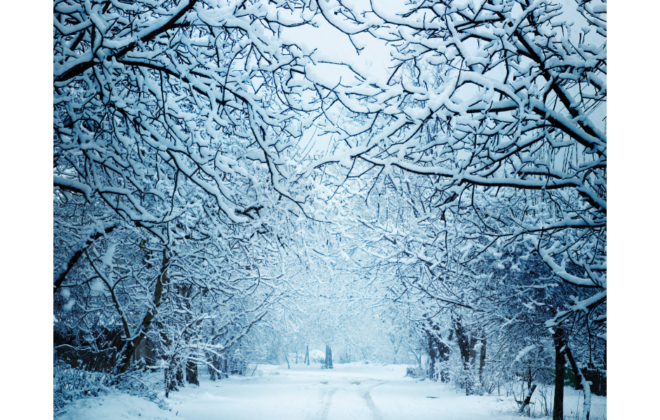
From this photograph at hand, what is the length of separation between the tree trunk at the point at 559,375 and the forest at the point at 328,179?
18 mm

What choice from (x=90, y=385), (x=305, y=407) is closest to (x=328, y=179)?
(x=90, y=385)

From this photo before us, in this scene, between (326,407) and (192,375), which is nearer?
(326,407)

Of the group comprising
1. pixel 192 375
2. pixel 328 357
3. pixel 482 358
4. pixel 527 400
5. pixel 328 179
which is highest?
pixel 328 179

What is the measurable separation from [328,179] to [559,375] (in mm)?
3086

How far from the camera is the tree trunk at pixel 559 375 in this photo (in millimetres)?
3801

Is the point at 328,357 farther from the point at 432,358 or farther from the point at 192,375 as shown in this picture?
the point at 192,375

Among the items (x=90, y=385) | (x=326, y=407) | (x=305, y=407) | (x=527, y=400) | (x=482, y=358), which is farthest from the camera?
(x=482, y=358)

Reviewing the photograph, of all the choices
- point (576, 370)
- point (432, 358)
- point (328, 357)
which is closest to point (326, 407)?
point (576, 370)

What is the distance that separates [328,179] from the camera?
3201mm

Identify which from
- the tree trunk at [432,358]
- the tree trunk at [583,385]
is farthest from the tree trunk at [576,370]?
the tree trunk at [432,358]

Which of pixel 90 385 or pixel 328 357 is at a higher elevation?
pixel 90 385

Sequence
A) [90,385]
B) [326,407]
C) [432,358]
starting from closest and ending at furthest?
[90,385] < [326,407] < [432,358]

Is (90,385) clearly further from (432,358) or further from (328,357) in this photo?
(328,357)
